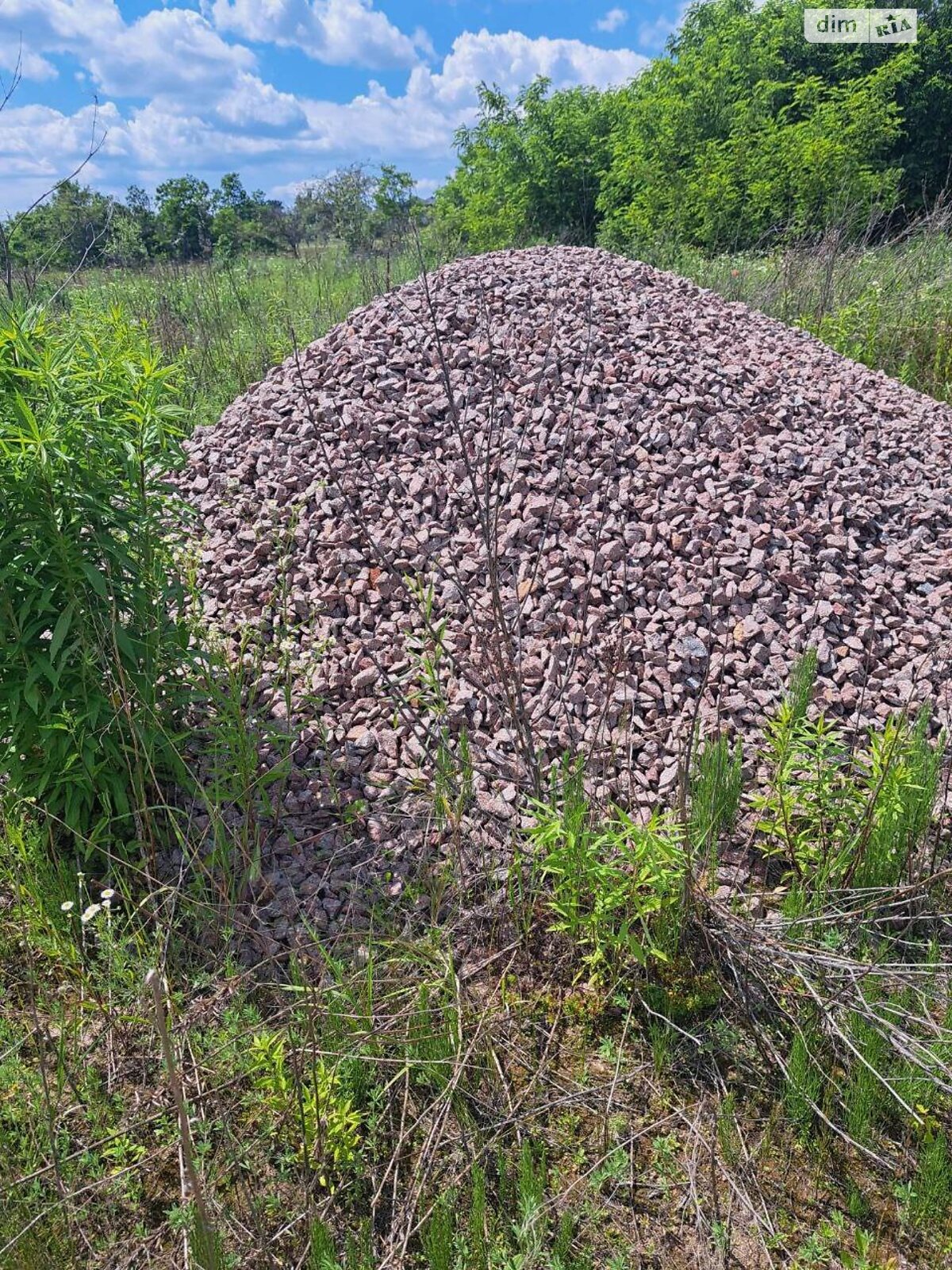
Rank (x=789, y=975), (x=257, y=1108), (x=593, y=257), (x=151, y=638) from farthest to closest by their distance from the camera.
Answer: (x=593, y=257) → (x=151, y=638) → (x=789, y=975) → (x=257, y=1108)

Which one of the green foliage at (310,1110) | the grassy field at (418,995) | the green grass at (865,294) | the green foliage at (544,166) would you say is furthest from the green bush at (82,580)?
the green foliage at (544,166)

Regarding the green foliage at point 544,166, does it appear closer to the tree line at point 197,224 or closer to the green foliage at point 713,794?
the tree line at point 197,224

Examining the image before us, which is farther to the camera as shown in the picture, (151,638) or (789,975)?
(151,638)

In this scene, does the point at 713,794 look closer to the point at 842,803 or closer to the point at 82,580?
the point at 842,803

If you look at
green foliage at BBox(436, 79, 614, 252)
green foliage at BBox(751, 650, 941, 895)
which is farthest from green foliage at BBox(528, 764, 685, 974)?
green foliage at BBox(436, 79, 614, 252)

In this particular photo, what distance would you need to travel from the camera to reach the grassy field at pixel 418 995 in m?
1.80

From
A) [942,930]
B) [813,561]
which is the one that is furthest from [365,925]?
[813,561]

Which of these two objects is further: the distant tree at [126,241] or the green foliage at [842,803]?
the distant tree at [126,241]

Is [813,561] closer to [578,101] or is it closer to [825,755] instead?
[825,755]

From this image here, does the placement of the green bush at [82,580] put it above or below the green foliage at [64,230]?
below

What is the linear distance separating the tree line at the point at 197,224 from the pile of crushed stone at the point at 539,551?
3.11 feet

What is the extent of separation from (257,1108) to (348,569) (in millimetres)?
1924

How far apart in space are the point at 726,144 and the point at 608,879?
42.9 feet

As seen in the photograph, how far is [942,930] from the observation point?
2.44 m
